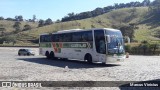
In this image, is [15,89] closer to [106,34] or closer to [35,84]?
[35,84]

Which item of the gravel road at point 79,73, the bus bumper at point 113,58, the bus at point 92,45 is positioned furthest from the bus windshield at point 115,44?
the gravel road at point 79,73

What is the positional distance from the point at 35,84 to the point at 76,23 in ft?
515

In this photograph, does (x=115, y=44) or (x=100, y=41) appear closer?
(x=115, y=44)

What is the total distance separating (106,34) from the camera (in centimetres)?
2783

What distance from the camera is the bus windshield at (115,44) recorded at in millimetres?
27688

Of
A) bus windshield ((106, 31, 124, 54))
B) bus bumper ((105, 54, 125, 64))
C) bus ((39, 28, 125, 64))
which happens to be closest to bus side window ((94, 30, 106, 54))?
bus ((39, 28, 125, 64))

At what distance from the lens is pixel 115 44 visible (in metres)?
28.0

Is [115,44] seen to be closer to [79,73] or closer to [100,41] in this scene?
[100,41]

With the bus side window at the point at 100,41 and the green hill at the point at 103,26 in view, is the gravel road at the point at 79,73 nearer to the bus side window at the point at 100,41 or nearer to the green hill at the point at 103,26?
the bus side window at the point at 100,41

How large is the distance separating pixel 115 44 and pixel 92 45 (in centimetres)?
227

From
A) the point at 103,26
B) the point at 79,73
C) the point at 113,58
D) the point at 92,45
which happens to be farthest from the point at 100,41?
the point at 103,26

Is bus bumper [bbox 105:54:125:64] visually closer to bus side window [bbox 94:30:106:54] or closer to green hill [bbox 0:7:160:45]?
bus side window [bbox 94:30:106:54]

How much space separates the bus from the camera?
27.7 m

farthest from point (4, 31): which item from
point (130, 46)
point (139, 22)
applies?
point (130, 46)
